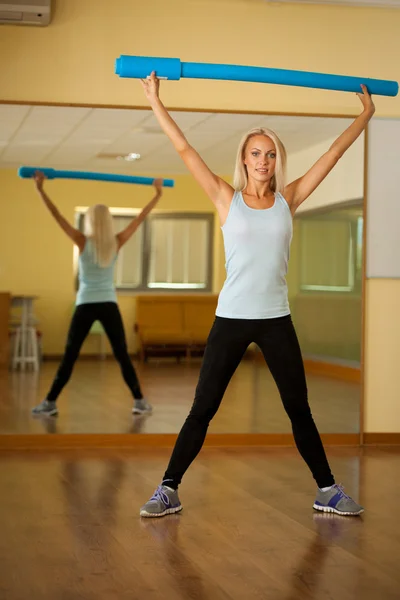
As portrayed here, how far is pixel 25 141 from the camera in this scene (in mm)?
5816

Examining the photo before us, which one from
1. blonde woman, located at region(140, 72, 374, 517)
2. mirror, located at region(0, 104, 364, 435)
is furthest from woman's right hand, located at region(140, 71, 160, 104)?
mirror, located at region(0, 104, 364, 435)

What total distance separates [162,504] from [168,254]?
2.34m

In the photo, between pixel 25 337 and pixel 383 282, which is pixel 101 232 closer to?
pixel 25 337

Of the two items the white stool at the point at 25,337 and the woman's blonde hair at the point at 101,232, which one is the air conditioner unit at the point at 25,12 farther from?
the white stool at the point at 25,337

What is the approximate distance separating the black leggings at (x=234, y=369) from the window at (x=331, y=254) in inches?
83.5

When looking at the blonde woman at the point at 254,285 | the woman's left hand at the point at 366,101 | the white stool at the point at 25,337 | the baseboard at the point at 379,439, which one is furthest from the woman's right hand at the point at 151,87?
the baseboard at the point at 379,439

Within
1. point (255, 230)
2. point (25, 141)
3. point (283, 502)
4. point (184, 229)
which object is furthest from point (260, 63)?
point (283, 502)

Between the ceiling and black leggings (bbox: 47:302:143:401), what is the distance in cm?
82

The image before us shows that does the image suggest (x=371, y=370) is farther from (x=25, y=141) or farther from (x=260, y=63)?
(x=25, y=141)

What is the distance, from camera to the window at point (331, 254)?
6176 millimetres

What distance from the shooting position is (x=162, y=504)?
4.08m

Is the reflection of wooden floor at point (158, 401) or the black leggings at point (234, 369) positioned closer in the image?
the black leggings at point (234, 369)

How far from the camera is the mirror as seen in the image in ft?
19.3

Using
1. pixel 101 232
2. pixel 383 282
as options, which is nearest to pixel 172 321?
pixel 101 232
